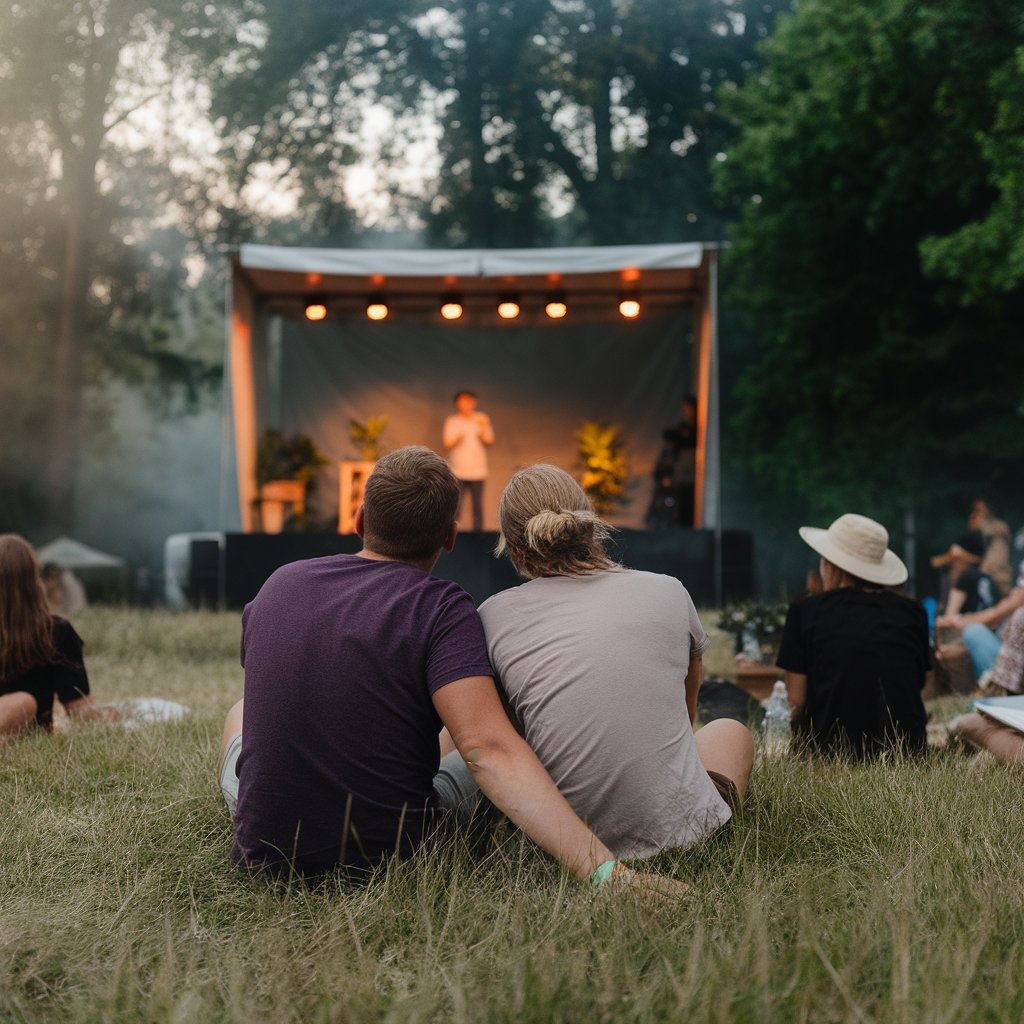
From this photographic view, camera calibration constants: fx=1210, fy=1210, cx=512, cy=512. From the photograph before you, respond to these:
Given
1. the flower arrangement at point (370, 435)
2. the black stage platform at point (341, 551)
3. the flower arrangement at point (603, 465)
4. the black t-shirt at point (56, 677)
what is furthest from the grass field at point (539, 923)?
the flower arrangement at point (370, 435)

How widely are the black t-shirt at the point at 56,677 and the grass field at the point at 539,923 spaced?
3.25ft

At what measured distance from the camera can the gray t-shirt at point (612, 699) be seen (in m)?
2.45

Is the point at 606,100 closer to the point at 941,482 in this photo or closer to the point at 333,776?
the point at 941,482

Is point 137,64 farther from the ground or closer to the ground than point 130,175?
farther from the ground

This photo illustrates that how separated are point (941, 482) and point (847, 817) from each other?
13994mm

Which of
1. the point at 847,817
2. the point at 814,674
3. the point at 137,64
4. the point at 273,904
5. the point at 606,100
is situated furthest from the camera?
the point at 606,100

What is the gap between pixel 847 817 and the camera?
2871mm

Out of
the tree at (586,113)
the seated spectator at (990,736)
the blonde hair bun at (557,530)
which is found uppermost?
the tree at (586,113)

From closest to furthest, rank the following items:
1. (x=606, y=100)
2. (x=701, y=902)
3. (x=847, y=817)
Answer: (x=701, y=902) < (x=847, y=817) < (x=606, y=100)

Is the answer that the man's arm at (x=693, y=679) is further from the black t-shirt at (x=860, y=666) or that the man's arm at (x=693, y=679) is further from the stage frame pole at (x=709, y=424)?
the stage frame pole at (x=709, y=424)

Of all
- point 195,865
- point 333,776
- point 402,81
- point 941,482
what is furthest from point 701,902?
point 402,81

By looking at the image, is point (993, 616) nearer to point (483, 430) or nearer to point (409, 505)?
point (409, 505)

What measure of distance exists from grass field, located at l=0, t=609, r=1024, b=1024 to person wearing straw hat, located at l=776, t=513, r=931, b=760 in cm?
48

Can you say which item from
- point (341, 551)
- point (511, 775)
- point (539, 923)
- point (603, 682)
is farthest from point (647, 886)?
point (341, 551)
